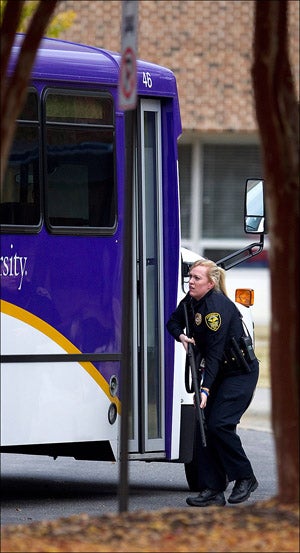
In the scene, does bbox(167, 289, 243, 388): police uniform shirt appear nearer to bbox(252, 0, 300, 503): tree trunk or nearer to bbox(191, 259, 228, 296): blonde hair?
bbox(191, 259, 228, 296): blonde hair

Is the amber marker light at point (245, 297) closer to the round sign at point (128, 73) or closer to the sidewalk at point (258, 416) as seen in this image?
the round sign at point (128, 73)

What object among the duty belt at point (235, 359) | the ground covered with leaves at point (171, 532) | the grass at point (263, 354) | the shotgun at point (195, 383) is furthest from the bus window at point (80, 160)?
the grass at point (263, 354)

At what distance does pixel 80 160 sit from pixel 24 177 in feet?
1.51

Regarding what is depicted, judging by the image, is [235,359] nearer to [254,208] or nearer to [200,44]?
[254,208]

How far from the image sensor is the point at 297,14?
29.5 m

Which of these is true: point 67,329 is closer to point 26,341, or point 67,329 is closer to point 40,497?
point 26,341

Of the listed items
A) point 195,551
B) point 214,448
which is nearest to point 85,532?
point 195,551

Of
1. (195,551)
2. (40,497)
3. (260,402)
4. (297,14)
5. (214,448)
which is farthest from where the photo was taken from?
(297,14)

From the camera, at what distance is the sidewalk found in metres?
16.4

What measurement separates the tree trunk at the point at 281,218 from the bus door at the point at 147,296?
3352 mm

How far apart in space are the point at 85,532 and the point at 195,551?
1.90 ft

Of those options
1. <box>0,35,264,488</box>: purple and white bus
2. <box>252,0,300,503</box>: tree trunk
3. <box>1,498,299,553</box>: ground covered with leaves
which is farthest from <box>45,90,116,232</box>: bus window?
<box>1,498,299,553</box>: ground covered with leaves

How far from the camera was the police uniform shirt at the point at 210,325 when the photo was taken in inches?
388

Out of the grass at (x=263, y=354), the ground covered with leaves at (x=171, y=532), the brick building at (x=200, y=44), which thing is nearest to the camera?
the ground covered with leaves at (x=171, y=532)
